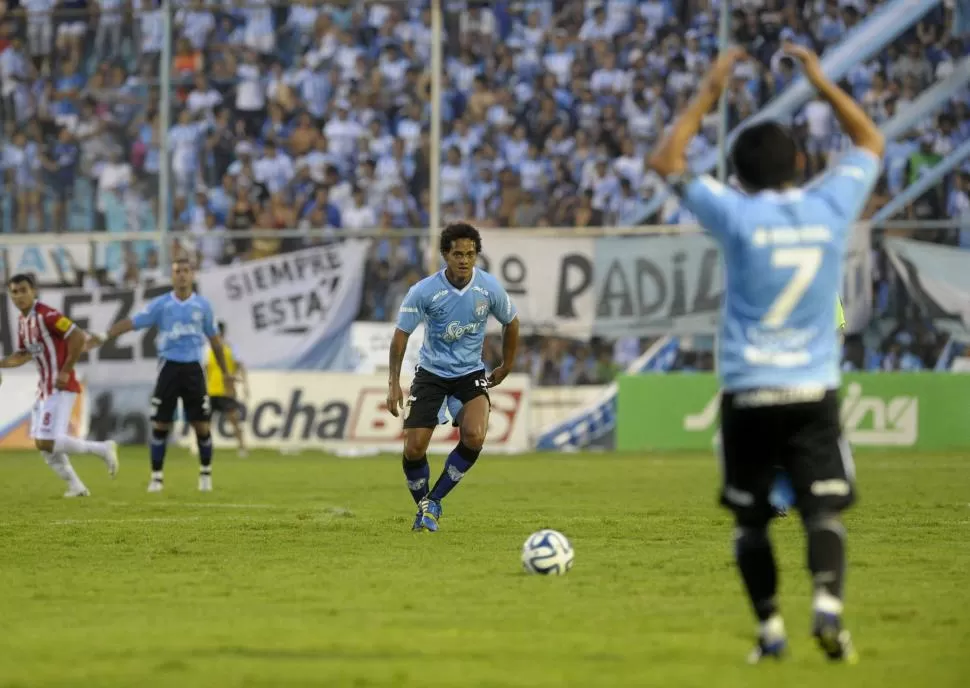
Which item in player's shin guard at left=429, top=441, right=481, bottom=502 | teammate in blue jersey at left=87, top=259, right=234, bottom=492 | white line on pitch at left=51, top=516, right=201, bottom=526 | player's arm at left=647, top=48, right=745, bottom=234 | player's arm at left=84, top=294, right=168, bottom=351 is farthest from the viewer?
teammate in blue jersey at left=87, top=259, right=234, bottom=492

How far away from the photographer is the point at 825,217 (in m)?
6.65

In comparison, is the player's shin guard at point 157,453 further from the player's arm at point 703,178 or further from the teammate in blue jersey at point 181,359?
the player's arm at point 703,178

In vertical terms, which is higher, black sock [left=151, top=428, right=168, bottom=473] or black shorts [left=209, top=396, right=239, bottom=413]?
black sock [left=151, top=428, right=168, bottom=473]

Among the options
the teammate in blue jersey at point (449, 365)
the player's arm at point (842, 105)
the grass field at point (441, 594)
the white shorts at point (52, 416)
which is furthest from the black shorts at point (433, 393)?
the player's arm at point (842, 105)

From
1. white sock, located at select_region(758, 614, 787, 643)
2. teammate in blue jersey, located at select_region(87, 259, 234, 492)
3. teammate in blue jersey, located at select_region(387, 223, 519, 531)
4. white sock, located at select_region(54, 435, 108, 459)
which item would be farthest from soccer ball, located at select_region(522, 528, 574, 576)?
teammate in blue jersey, located at select_region(87, 259, 234, 492)

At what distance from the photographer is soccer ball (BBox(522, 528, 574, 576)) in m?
9.80

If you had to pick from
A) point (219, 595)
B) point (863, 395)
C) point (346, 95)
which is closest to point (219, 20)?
point (346, 95)

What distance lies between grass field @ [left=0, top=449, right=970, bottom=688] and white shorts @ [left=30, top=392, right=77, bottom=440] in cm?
71

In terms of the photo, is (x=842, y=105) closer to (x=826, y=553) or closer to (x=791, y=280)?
(x=791, y=280)

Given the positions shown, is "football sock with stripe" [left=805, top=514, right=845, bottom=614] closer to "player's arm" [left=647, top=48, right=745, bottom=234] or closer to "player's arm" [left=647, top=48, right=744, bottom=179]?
"player's arm" [left=647, top=48, right=745, bottom=234]

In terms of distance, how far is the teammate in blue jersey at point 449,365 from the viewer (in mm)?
12828

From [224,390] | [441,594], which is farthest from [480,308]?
[224,390]

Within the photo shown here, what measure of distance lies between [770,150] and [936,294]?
18.6 meters

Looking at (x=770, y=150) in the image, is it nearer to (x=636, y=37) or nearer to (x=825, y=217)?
(x=825, y=217)
